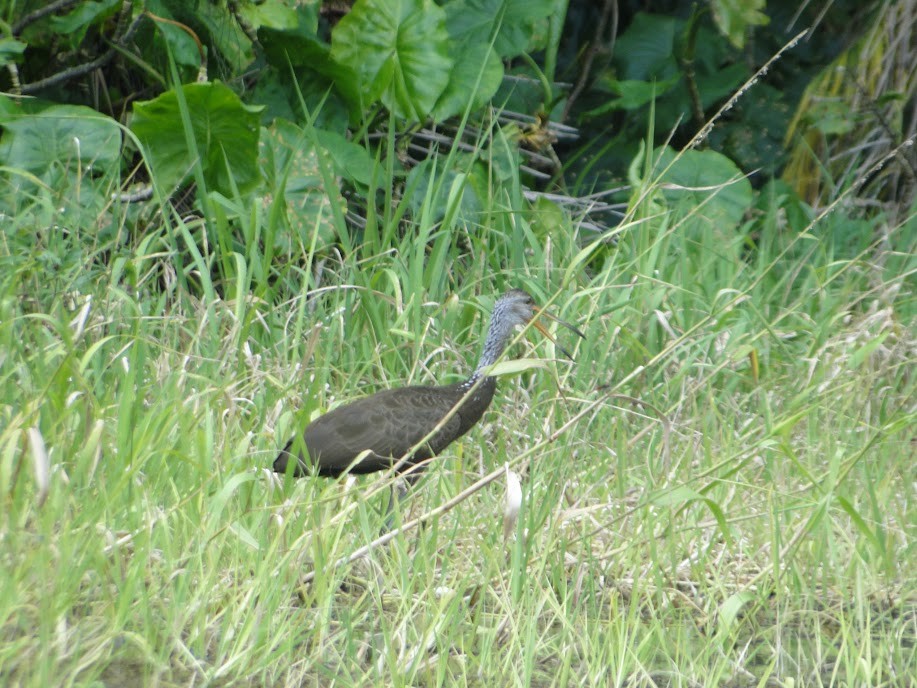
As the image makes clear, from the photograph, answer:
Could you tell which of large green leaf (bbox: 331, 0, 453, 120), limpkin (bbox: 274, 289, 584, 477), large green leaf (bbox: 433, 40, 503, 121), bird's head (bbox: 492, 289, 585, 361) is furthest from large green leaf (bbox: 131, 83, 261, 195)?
limpkin (bbox: 274, 289, 584, 477)

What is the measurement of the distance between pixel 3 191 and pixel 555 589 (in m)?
2.63

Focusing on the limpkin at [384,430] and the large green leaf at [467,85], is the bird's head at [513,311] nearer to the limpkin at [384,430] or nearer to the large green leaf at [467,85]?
the limpkin at [384,430]

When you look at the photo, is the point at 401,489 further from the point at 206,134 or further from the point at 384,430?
the point at 206,134

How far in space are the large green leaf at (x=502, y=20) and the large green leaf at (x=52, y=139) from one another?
174cm

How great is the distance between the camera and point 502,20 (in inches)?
221

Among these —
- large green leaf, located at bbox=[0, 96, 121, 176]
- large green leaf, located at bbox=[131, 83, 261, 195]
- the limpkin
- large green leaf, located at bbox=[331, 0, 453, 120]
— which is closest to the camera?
the limpkin

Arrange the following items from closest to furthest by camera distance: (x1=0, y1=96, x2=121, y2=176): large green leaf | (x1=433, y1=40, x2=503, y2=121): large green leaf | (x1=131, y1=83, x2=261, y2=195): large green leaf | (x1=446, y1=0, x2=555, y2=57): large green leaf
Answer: (x1=131, y1=83, x2=261, y2=195): large green leaf, (x1=0, y1=96, x2=121, y2=176): large green leaf, (x1=433, y1=40, x2=503, y2=121): large green leaf, (x1=446, y1=0, x2=555, y2=57): large green leaf

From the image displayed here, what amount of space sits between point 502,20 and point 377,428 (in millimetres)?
2811

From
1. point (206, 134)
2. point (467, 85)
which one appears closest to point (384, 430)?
point (206, 134)

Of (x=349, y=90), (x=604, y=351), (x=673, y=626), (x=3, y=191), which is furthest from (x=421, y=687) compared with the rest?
(x=349, y=90)

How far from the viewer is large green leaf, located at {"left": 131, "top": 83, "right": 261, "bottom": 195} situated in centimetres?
448

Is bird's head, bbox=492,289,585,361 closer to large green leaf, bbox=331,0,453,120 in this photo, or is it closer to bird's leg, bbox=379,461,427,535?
bird's leg, bbox=379,461,427,535

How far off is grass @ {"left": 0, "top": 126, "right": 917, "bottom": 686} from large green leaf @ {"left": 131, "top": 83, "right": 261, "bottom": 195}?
14.0 inches

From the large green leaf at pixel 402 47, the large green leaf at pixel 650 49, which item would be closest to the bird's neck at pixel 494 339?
the large green leaf at pixel 402 47
